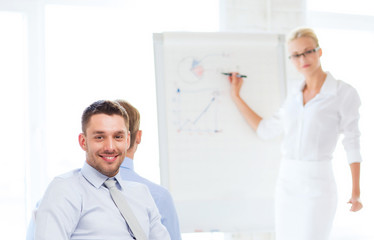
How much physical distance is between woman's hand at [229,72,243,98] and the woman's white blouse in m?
0.38

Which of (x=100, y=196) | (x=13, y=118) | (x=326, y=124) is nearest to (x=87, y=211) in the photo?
(x=100, y=196)

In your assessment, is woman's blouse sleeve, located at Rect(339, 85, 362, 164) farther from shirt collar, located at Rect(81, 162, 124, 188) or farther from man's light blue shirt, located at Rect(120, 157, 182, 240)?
shirt collar, located at Rect(81, 162, 124, 188)

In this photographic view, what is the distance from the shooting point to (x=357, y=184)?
232 cm

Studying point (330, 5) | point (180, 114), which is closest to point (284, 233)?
point (180, 114)

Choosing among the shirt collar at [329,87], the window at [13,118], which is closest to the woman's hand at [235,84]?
the shirt collar at [329,87]

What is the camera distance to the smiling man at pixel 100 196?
1.16 meters

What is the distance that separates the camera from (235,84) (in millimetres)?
2609

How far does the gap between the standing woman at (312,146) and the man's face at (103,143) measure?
4.46ft

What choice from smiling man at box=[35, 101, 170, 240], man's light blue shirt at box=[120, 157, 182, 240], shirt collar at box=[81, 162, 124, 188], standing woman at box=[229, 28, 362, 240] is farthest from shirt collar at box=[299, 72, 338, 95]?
shirt collar at box=[81, 162, 124, 188]

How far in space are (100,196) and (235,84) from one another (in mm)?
1523

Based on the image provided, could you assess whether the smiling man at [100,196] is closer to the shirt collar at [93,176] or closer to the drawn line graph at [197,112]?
the shirt collar at [93,176]

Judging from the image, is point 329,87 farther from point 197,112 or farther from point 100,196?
point 100,196

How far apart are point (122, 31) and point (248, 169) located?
1227 millimetres

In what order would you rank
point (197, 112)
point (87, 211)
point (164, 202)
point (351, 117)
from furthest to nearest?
1. point (197, 112)
2. point (351, 117)
3. point (164, 202)
4. point (87, 211)
